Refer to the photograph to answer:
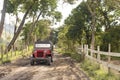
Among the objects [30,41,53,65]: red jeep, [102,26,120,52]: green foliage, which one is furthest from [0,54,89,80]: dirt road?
[102,26,120,52]: green foliage

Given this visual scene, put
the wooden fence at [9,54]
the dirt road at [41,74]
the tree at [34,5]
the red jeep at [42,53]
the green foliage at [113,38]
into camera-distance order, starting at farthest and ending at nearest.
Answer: the green foliage at [113,38]
the tree at [34,5]
the wooden fence at [9,54]
the red jeep at [42,53]
the dirt road at [41,74]

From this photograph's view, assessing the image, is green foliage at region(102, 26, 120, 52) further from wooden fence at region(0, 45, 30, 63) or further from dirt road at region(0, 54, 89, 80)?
dirt road at region(0, 54, 89, 80)

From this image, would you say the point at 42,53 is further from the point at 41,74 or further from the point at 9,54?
the point at 9,54

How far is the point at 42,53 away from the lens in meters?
31.5

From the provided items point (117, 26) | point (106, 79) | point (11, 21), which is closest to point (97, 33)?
point (117, 26)

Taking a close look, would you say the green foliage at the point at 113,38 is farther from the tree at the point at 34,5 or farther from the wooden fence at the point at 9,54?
the wooden fence at the point at 9,54

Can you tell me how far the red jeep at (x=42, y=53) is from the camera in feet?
102

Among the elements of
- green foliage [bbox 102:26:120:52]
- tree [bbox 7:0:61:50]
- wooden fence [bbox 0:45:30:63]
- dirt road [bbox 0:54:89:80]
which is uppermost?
tree [bbox 7:0:61:50]

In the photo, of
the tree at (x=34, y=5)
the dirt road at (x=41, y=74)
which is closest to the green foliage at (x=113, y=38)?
the tree at (x=34, y=5)

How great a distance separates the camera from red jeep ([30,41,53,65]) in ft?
102

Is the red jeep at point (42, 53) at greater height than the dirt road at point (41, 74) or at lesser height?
greater

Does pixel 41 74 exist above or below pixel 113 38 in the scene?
below

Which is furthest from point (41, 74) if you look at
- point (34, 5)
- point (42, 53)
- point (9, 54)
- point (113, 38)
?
point (113, 38)

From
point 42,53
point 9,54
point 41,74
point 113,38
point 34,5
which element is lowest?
point 41,74
